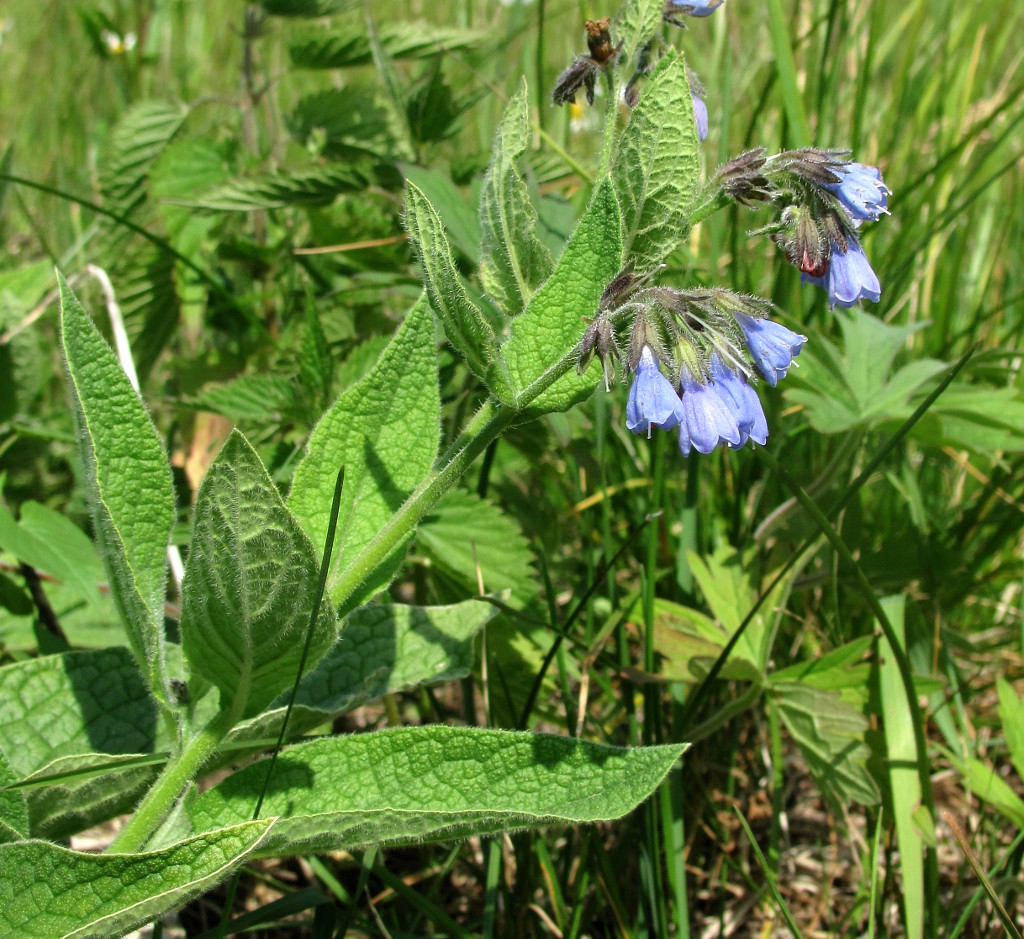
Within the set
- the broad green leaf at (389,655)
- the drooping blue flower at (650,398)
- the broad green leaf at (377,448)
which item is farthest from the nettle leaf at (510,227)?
the broad green leaf at (389,655)

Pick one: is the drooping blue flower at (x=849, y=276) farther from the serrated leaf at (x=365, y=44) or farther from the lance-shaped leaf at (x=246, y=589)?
Result: the serrated leaf at (x=365, y=44)

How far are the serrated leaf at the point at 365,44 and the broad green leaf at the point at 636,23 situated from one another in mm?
1173

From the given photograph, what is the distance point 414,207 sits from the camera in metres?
1.29

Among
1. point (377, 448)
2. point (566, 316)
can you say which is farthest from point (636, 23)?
point (377, 448)

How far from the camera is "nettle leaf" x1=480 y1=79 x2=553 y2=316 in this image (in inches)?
55.4

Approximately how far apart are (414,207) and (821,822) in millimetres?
1662

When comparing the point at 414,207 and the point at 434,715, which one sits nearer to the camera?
the point at 414,207

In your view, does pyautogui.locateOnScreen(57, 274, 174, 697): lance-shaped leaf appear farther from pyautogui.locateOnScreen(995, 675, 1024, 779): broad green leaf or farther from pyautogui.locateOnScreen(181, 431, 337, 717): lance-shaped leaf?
pyautogui.locateOnScreen(995, 675, 1024, 779): broad green leaf

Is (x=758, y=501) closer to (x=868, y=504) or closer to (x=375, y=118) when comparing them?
(x=868, y=504)

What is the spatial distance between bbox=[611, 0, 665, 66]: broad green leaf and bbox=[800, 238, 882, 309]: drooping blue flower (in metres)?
0.46

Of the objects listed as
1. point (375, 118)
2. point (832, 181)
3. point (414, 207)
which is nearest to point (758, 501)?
point (832, 181)

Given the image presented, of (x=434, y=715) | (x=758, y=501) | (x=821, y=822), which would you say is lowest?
(x=821, y=822)

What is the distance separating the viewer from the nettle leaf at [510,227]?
4.61 ft

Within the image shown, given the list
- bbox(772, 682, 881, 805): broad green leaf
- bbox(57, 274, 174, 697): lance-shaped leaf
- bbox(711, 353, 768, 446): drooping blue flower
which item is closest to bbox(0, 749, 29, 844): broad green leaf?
bbox(57, 274, 174, 697): lance-shaped leaf
